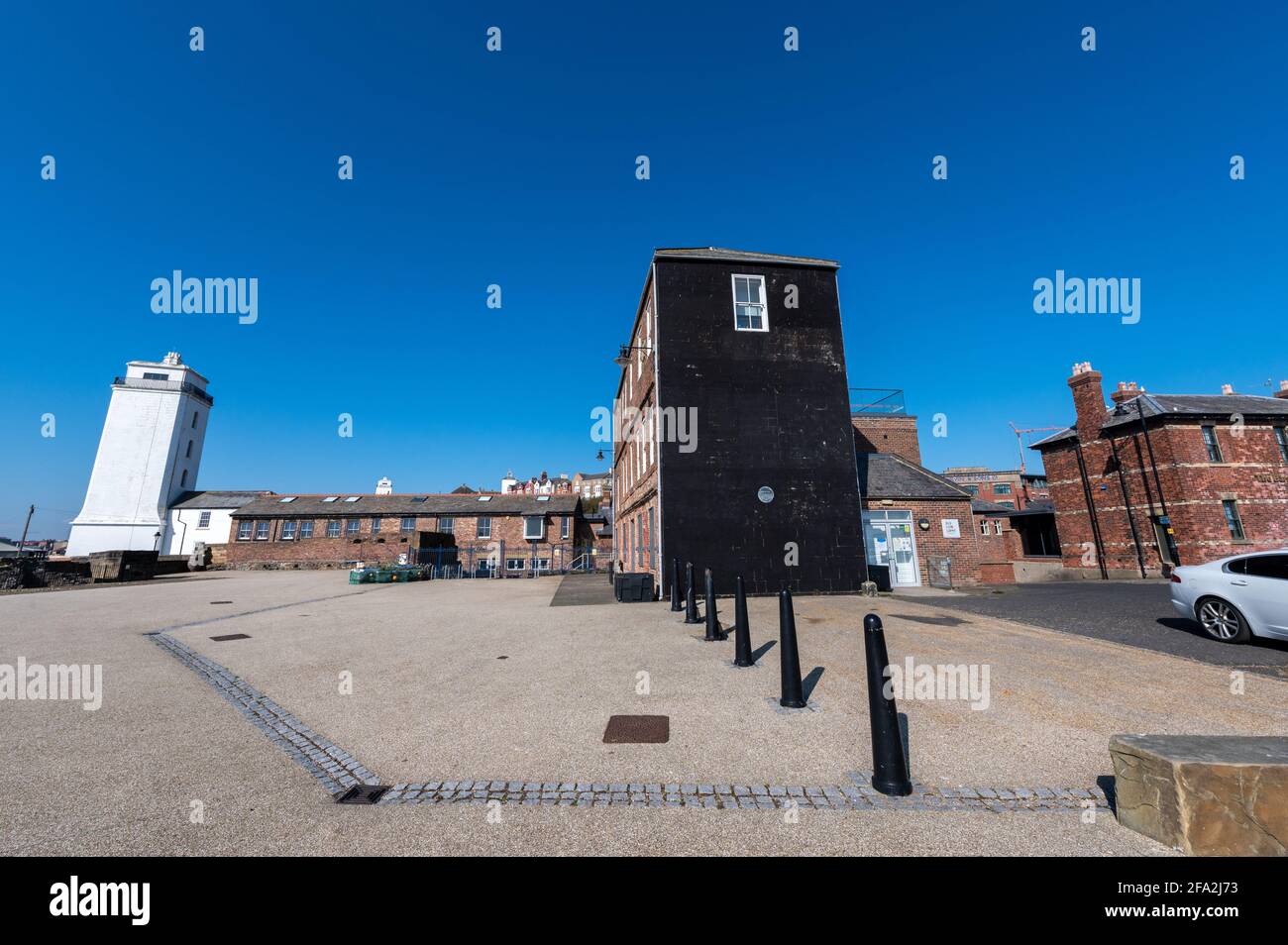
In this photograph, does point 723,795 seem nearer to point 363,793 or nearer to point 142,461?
point 363,793

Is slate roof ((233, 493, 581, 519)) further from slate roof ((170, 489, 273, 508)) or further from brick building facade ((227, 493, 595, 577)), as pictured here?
slate roof ((170, 489, 273, 508))

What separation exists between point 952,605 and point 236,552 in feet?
149

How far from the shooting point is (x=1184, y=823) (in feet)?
8.09

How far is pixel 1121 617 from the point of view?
9.73 meters

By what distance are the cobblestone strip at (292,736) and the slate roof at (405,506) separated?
100 ft

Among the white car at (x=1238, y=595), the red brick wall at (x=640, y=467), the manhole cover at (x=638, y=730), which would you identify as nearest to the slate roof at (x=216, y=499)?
the red brick wall at (x=640, y=467)

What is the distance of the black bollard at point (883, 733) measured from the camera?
3186 mm

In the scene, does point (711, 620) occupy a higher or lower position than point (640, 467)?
lower

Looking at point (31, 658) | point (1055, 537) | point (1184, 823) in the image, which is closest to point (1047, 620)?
point (1184, 823)

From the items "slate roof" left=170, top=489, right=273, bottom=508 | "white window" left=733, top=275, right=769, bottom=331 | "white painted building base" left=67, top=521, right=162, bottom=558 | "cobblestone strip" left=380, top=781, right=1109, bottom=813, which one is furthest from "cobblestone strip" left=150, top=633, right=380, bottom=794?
"white painted building base" left=67, top=521, right=162, bottom=558

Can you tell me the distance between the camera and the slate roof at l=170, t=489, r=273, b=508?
4469 centimetres

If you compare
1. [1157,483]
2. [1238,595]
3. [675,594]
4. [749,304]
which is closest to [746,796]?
[675,594]

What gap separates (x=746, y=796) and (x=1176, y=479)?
93.8 feet
